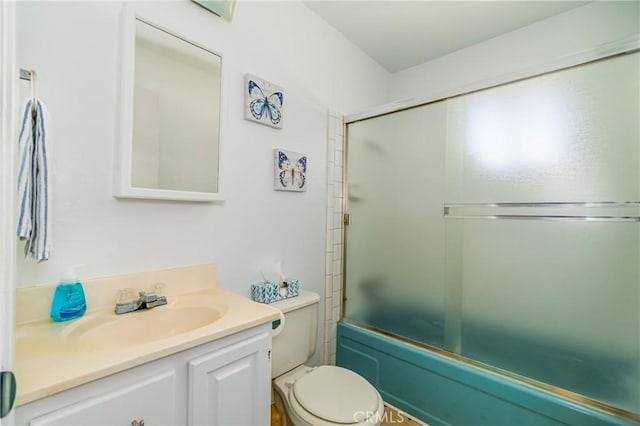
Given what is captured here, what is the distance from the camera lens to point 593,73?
3.73 ft

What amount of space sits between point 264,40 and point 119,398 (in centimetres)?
161

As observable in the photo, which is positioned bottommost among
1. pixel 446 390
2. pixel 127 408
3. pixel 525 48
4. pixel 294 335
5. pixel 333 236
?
pixel 446 390

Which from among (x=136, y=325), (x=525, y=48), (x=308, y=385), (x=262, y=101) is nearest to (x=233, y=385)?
(x=136, y=325)

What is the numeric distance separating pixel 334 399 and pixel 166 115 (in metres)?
1.36

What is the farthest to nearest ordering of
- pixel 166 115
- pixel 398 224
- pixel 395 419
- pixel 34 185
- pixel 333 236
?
pixel 333 236 → pixel 398 224 → pixel 395 419 → pixel 166 115 → pixel 34 185

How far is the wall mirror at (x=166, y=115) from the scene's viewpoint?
3.33 ft

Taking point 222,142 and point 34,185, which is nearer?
point 34,185

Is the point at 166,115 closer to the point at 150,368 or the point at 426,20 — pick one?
the point at 150,368

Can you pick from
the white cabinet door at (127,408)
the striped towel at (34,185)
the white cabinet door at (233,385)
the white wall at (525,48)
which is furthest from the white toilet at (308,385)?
the white wall at (525,48)

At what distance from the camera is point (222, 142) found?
51.3 inches

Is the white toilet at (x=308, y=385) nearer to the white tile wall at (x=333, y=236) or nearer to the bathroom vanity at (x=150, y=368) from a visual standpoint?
the bathroom vanity at (x=150, y=368)

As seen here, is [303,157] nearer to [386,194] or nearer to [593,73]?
[386,194]

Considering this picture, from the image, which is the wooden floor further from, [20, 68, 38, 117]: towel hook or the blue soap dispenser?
[20, 68, 38, 117]: towel hook

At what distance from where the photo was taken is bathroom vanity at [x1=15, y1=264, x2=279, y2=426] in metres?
0.59
